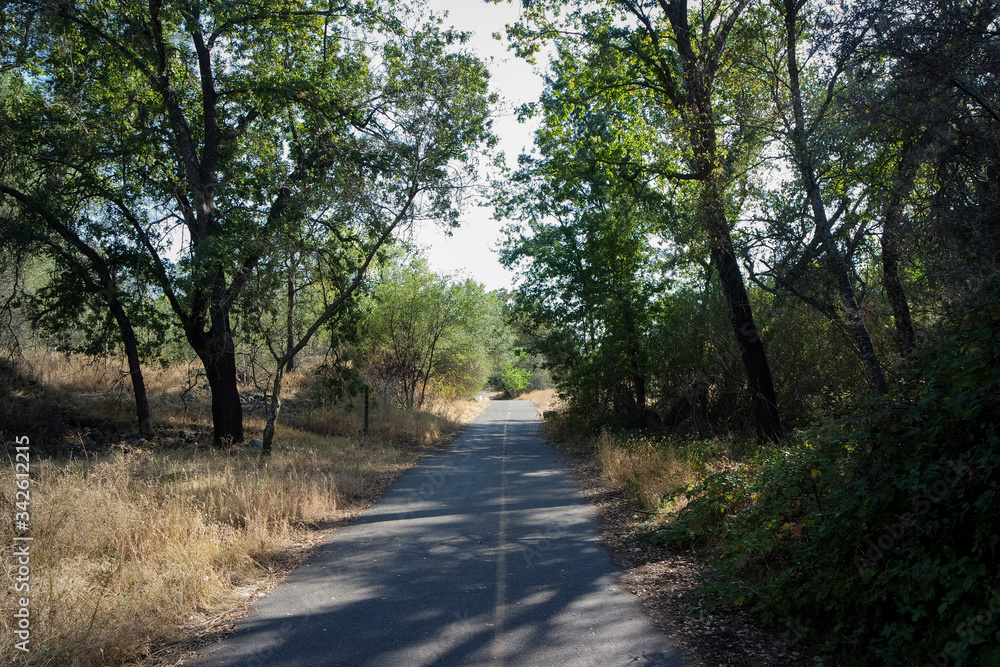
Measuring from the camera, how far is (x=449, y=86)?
13.9 metres

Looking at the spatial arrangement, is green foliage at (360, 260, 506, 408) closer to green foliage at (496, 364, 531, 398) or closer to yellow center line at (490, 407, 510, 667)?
yellow center line at (490, 407, 510, 667)

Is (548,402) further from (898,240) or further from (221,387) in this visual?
(898,240)

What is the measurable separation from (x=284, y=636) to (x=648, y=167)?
11.3 m

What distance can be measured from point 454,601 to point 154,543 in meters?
3.22

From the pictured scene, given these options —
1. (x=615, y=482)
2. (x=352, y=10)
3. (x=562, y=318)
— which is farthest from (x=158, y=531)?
(x=562, y=318)

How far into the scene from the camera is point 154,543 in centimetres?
625

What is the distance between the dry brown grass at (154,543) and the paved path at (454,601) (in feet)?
1.71

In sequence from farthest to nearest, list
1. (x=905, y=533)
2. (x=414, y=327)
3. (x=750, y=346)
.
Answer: (x=414, y=327)
(x=750, y=346)
(x=905, y=533)

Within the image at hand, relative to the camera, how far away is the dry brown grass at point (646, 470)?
9258mm

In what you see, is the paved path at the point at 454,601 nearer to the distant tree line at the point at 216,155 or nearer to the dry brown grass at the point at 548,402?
the distant tree line at the point at 216,155

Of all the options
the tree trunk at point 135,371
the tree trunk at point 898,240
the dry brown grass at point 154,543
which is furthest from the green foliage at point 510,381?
the tree trunk at point 898,240

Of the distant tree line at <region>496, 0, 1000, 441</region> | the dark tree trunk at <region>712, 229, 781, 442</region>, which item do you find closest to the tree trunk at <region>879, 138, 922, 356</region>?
the distant tree line at <region>496, 0, 1000, 441</region>

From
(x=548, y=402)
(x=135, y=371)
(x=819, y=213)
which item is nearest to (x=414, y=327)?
(x=135, y=371)

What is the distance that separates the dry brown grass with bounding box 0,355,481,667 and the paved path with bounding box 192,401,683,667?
1.71 ft
